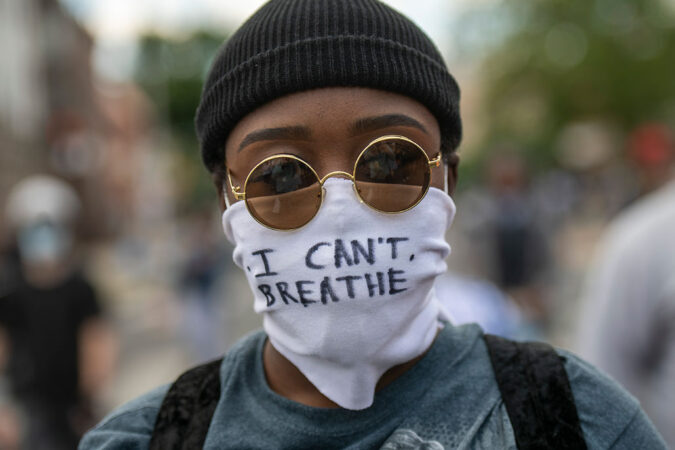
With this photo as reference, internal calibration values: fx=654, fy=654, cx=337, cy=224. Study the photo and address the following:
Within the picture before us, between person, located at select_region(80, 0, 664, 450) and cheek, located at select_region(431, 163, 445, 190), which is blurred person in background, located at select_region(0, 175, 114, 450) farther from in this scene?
cheek, located at select_region(431, 163, 445, 190)

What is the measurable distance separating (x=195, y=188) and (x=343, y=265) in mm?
44355

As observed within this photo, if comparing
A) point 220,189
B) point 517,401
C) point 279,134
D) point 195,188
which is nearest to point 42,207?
point 220,189

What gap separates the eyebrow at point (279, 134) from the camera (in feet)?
4.77

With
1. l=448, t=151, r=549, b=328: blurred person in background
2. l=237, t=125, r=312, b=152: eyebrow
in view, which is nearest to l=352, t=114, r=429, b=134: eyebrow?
l=237, t=125, r=312, b=152: eyebrow

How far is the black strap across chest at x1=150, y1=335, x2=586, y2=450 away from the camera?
135cm

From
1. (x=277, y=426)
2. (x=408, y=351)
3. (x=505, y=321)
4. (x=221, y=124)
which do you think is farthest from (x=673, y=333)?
(x=221, y=124)

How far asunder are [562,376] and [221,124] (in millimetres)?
973

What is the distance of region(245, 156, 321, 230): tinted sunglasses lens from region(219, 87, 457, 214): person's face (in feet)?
0.09

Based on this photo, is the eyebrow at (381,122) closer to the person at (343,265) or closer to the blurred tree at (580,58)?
the person at (343,265)

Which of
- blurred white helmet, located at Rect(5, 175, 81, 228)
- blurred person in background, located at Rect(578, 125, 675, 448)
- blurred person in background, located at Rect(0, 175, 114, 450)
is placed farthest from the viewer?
blurred white helmet, located at Rect(5, 175, 81, 228)

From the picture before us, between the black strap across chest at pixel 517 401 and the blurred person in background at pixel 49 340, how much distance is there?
2.90 m

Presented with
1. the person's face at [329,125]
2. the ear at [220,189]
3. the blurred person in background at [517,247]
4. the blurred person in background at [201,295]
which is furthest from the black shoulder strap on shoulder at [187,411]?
the blurred person in background at [201,295]

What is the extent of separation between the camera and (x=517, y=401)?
139 cm

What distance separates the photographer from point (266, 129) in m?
1.49
